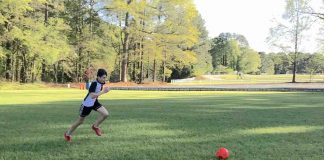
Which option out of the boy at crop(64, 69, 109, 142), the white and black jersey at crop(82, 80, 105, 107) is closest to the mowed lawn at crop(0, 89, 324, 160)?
the boy at crop(64, 69, 109, 142)

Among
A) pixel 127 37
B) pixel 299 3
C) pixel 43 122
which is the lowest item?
pixel 43 122

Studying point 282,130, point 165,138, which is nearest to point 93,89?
point 165,138

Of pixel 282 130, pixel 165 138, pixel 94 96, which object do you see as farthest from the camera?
pixel 282 130

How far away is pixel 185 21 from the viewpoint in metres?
46.8

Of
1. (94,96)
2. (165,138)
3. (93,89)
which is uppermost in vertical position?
(93,89)

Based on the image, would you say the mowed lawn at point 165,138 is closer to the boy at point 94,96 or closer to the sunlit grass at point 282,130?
the sunlit grass at point 282,130

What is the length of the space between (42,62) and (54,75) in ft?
20.8

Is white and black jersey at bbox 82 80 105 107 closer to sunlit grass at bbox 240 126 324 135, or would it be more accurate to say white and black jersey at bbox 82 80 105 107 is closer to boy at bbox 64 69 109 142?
boy at bbox 64 69 109 142

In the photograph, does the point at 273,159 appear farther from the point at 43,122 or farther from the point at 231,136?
the point at 43,122

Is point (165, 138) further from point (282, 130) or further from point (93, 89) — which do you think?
point (282, 130)

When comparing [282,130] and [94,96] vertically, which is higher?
[94,96]

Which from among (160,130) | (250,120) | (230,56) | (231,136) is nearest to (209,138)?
(231,136)

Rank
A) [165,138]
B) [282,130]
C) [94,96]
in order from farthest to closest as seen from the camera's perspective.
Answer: [282,130] → [165,138] → [94,96]

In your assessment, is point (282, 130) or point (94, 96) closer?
point (94, 96)
